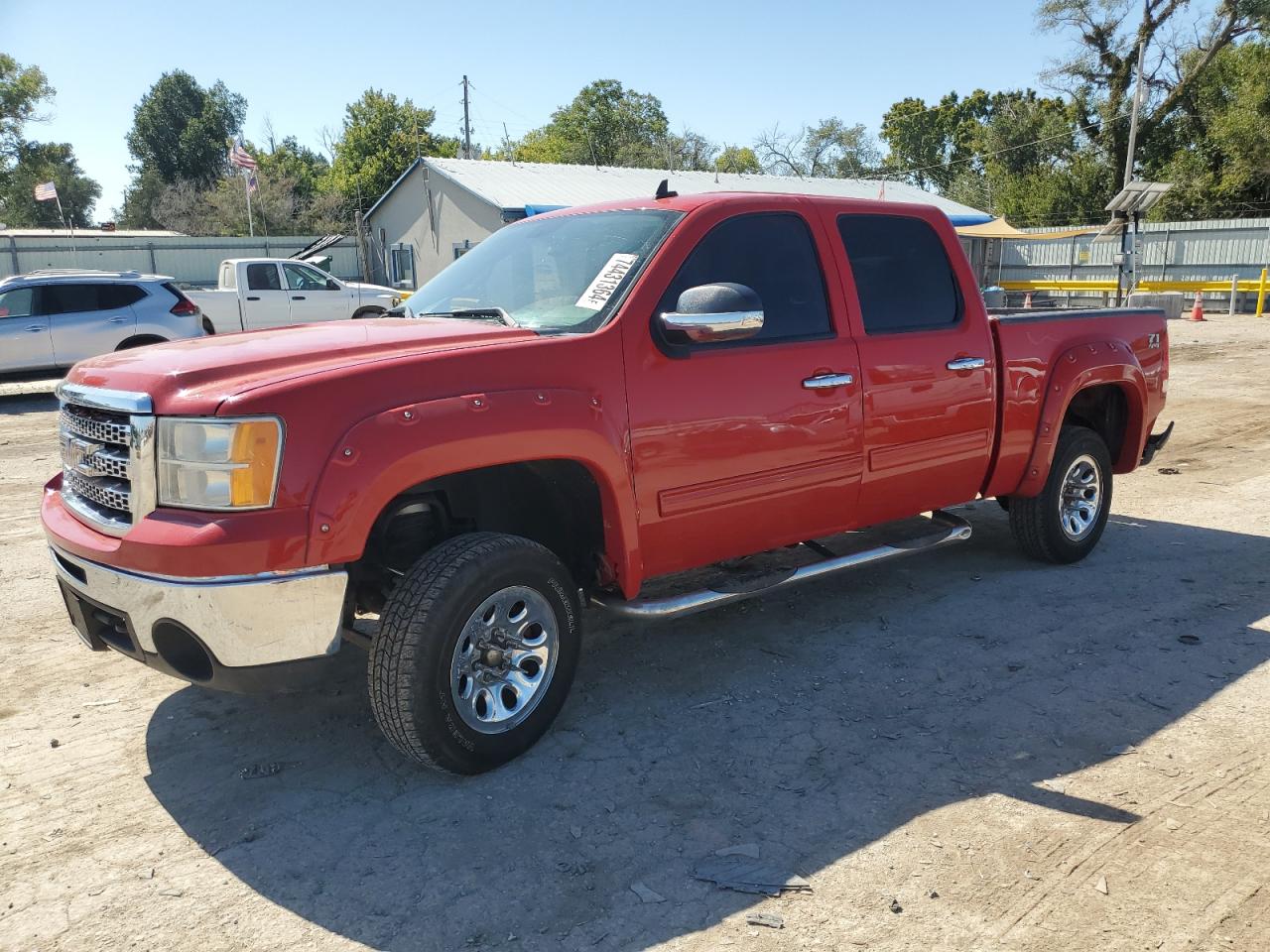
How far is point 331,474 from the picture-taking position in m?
2.94

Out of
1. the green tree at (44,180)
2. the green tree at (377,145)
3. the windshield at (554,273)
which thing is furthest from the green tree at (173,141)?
the windshield at (554,273)

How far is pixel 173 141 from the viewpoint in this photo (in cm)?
6794

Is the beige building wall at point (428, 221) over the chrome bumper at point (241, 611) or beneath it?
over

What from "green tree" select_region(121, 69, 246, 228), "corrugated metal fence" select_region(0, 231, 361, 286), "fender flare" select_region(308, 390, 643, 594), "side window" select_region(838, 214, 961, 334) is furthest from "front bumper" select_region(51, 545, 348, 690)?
"green tree" select_region(121, 69, 246, 228)

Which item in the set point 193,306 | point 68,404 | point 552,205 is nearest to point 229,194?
point 552,205

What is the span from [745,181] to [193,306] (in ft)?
72.5

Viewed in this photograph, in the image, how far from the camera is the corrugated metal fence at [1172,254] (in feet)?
93.9

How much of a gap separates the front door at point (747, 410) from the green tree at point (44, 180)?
187ft

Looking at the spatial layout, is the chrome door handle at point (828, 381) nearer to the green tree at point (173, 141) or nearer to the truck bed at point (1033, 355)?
the truck bed at point (1033, 355)

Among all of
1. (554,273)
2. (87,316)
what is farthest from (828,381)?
(87,316)

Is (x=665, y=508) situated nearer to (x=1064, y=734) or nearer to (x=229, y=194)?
(x=1064, y=734)

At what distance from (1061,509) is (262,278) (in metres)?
16.1

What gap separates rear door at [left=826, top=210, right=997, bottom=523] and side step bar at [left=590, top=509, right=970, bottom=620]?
6.7 inches

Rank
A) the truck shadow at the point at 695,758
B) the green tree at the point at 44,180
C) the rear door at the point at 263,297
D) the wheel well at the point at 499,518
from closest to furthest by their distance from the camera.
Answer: the truck shadow at the point at 695,758 → the wheel well at the point at 499,518 → the rear door at the point at 263,297 → the green tree at the point at 44,180
